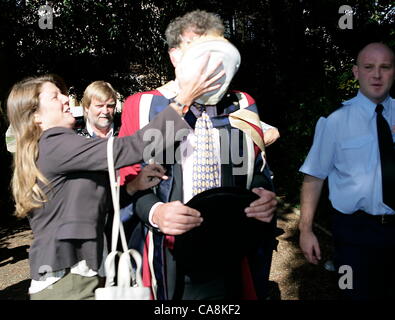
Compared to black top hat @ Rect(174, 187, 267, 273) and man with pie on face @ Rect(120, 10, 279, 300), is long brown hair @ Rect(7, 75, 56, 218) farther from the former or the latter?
black top hat @ Rect(174, 187, 267, 273)

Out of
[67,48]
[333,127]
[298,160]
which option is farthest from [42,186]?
[67,48]

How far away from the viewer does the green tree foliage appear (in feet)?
25.0

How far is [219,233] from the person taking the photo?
183 cm

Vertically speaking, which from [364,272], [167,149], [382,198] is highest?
[167,149]

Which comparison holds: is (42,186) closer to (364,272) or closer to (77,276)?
(77,276)

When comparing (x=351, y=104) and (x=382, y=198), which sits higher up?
(x=351, y=104)

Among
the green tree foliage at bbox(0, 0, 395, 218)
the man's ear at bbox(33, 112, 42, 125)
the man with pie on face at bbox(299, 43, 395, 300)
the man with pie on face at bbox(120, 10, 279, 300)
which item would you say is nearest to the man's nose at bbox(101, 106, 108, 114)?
the man's ear at bbox(33, 112, 42, 125)

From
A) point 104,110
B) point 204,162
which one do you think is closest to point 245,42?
point 104,110

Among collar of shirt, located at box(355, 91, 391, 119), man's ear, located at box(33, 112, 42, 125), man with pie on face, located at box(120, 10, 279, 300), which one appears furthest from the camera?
collar of shirt, located at box(355, 91, 391, 119)

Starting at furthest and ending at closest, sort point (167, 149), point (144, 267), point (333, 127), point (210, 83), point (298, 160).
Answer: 1. point (298, 160)
2. point (333, 127)
3. point (144, 267)
4. point (167, 149)
5. point (210, 83)

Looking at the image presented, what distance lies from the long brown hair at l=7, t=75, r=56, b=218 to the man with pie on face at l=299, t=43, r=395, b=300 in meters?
1.66
